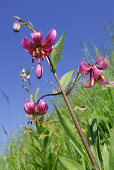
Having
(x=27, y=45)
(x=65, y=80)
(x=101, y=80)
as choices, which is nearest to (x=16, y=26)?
(x=27, y=45)

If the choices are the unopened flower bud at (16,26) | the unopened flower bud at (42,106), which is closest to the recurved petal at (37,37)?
A: the unopened flower bud at (16,26)

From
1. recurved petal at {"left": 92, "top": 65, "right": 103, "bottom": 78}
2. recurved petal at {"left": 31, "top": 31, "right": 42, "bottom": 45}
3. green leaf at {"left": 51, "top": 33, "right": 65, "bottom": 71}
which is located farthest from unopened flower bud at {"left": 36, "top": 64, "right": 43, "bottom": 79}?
recurved petal at {"left": 92, "top": 65, "right": 103, "bottom": 78}

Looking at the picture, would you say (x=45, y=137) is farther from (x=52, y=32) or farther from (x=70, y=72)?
(x=52, y=32)

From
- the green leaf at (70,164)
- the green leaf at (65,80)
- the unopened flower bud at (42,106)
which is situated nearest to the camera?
the green leaf at (70,164)

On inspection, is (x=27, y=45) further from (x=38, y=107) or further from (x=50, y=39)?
(x=38, y=107)

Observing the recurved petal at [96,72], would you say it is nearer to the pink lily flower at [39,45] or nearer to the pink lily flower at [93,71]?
the pink lily flower at [93,71]

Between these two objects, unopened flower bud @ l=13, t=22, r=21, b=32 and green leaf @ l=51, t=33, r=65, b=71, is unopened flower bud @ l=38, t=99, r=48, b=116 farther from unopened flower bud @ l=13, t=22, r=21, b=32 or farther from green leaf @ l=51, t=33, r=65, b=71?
unopened flower bud @ l=13, t=22, r=21, b=32

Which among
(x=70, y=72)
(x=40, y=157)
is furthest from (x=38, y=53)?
(x=40, y=157)

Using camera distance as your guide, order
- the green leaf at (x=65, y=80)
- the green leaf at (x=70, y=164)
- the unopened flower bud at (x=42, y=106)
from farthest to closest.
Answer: the unopened flower bud at (x=42, y=106), the green leaf at (x=65, y=80), the green leaf at (x=70, y=164)
